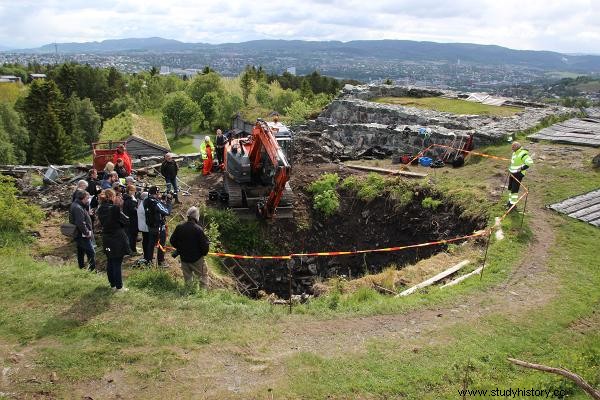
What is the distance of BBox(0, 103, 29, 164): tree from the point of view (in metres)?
46.2

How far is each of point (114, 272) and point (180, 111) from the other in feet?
176

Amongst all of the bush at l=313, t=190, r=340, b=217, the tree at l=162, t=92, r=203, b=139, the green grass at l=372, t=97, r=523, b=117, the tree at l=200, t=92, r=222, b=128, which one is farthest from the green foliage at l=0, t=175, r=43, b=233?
the tree at l=200, t=92, r=222, b=128

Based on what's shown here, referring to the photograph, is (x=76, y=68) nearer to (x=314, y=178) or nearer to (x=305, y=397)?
(x=314, y=178)

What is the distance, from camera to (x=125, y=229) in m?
10.8

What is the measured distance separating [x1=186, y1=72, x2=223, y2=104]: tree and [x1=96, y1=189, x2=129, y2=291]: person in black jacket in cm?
6084

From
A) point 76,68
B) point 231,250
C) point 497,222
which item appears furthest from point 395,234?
point 76,68

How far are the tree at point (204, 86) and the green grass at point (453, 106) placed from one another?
140ft

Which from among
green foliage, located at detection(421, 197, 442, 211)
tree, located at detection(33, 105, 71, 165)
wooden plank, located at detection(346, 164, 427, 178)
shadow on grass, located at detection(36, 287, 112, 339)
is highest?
wooden plank, located at detection(346, 164, 427, 178)

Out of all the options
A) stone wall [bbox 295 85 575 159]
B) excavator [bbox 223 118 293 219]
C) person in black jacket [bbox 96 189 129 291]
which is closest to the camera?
person in black jacket [bbox 96 189 129 291]

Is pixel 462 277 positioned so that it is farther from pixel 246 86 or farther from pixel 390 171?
pixel 246 86

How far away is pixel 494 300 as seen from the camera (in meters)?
9.46

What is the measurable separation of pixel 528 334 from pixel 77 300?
26.3 feet

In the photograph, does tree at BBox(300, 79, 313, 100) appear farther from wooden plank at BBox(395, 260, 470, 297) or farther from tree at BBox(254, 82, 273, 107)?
wooden plank at BBox(395, 260, 470, 297)

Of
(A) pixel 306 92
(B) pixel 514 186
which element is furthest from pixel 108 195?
(A) pixel 306 92
